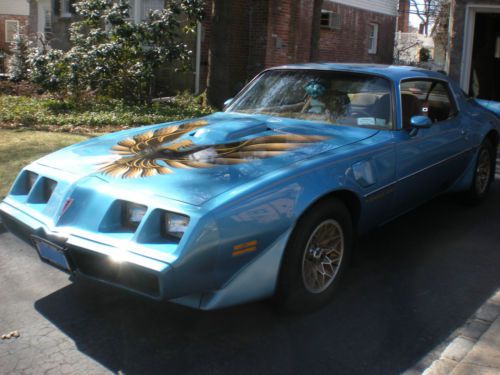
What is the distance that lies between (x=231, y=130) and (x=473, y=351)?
2.14 metres

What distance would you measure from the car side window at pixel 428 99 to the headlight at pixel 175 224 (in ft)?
8.41

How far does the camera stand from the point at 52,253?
10.8 ft

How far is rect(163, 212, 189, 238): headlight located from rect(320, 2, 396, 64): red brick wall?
15793mm

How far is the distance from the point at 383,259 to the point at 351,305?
0.99 metres

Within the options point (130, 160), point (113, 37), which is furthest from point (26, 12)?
point (130, 160)

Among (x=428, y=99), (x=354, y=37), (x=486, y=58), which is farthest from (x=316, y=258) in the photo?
(x=354, y=37)

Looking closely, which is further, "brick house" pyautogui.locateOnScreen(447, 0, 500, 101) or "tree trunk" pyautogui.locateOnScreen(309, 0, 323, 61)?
"tree trunk" pyautogui.locateOnScreen(309, 0, 323, 61)

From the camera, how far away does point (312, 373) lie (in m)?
2.98

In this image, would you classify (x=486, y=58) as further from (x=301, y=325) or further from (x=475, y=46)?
(x=301, y=325)

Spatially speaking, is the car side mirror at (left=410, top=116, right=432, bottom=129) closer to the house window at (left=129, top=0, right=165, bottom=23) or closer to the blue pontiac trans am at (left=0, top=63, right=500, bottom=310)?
the blue pontiac trans am at (left=0, top=63, right=500, bottom=310)

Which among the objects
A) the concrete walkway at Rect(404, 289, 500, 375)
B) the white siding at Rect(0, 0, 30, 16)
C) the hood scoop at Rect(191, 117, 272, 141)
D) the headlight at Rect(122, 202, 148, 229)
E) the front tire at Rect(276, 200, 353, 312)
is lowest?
the concrete walkway at Rect(404, 289, 500, 375)

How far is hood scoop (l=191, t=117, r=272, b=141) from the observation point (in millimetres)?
4055

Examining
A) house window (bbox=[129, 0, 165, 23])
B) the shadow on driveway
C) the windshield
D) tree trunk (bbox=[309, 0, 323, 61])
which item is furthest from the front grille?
house window (bbox=[129, 0, 165, 23])

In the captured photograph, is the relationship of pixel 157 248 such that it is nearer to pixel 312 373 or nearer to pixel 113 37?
pixel 312 373
